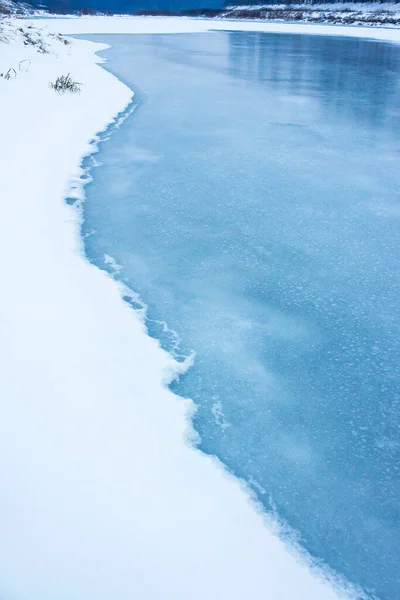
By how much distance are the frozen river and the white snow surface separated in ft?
0.47

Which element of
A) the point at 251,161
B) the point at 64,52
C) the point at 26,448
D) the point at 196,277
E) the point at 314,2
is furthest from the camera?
the point at 314,2

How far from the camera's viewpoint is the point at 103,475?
200 centimetres

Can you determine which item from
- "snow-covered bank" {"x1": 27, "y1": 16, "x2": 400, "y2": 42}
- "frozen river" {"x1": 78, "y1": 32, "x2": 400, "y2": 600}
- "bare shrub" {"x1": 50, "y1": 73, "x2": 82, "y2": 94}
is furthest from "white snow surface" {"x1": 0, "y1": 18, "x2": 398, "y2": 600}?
"snow-covered bank" {"x1": 27, "y1": 16, "x2": 400, "y2": 42}

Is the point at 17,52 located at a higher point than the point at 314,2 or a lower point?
lower

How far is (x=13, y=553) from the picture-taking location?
1.68 m

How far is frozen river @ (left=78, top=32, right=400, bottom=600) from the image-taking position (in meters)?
2.01

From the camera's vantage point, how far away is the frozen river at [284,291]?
2.01 meters

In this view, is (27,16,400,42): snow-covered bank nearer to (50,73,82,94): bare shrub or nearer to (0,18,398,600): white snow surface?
(50,73,82,94): bare shrub

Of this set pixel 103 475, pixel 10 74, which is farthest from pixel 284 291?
pixel 10 74

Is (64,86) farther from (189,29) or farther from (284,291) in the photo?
(189,29)

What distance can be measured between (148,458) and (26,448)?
550 mm

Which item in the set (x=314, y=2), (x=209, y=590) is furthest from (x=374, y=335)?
(x=314, y=2)

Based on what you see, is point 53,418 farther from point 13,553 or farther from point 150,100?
point 150,100

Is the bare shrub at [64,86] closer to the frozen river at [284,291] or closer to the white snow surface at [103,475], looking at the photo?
the frozen river at [284,291]
